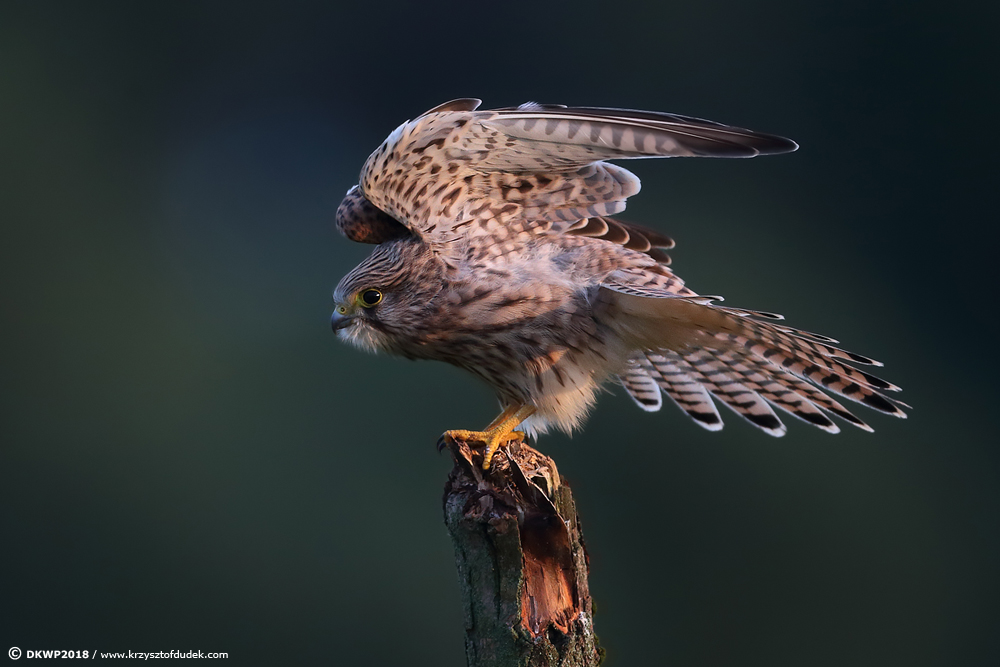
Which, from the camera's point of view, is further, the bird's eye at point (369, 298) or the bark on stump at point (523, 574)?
the bird's eye at point (369, 298)

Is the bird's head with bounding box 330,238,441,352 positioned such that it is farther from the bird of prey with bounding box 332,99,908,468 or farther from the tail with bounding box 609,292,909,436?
the tail with bounding box 609,292,909,436

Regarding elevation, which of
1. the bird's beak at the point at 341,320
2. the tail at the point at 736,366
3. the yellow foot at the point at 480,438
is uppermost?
the bird's beak at the point at 341,320

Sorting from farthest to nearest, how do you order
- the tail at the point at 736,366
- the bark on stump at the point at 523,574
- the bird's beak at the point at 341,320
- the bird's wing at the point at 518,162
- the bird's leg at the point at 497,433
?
the bird's beak at the point at 341,320
the tail at the point at 736,366
the bird's leg at the point at 497,433
the bird's wing at the point at 518,162
the bark on stump at the point at 523,574

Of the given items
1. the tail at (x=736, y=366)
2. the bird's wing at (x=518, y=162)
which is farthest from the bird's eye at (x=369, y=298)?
the tail at (x=736, y=366)

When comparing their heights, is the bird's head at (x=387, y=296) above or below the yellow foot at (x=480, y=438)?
above

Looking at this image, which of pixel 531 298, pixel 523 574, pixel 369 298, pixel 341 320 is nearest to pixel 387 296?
pixel 369 298

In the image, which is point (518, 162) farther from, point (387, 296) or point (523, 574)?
point (523, 574)

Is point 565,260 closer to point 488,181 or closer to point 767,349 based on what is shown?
point 488,181

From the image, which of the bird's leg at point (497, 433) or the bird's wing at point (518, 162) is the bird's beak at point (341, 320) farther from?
the bird's leg at point (497, 433)

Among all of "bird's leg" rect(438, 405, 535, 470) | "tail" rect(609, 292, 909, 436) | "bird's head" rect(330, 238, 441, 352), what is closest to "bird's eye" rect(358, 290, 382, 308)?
"bird's head" rect(330, 238, 441, 352)
